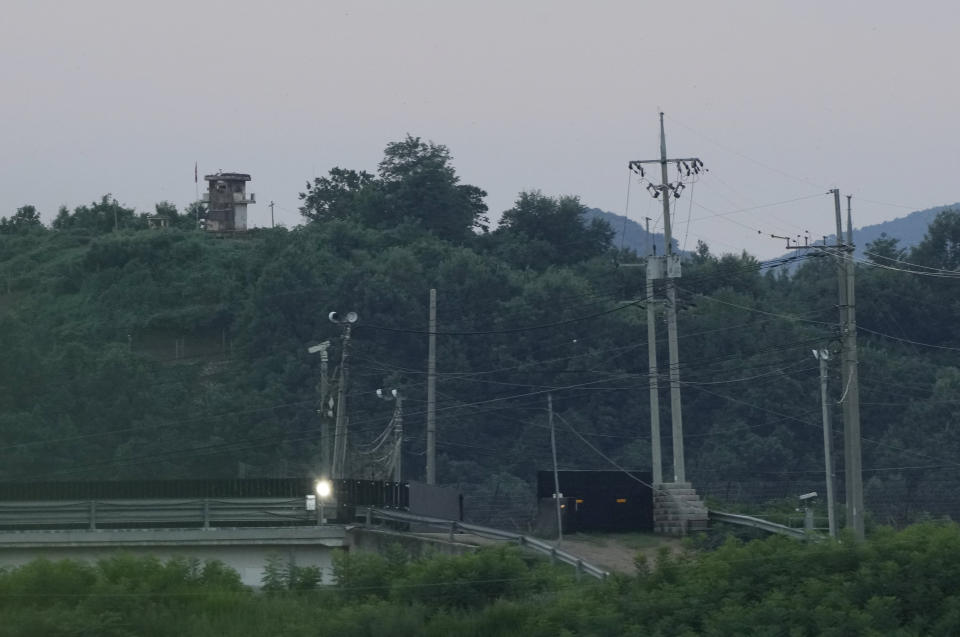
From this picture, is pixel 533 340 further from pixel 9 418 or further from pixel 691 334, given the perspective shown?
pixel 9 418

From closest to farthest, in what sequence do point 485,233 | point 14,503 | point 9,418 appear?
point 14,503 < point 9,418 < point 485,233

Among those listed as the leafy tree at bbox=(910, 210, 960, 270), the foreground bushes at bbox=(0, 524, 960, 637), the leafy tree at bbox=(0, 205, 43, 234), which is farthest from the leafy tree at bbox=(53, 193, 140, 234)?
the foreground bushes at bbox=(0, 524, 960, 637)

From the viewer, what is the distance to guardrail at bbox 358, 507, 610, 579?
36594 millimetres

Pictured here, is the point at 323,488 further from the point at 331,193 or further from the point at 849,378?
the point at 331,193

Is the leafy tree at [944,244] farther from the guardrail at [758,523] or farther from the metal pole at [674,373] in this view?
the guardrail at [758,523]

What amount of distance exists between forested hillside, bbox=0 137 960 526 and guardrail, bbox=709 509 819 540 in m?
24.6

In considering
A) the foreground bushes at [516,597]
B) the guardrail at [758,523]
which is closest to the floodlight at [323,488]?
the foreground bushes at [516,597]

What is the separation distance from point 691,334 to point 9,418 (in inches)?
1469

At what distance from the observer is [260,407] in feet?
281

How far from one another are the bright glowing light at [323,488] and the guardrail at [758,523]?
Result: 10912mm

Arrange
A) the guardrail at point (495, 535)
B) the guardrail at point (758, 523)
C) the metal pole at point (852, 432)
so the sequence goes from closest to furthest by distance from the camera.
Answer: the guardrail at point (495, 535)
the guardrail at point (758, 523)
the metal pole at point (852, 432)

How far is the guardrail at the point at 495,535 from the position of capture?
120 ft

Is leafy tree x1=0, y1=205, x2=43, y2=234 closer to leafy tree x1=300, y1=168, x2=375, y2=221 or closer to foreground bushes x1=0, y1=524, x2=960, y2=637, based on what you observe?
leafy tree x1=300, y1=168, x2=375, y2=221

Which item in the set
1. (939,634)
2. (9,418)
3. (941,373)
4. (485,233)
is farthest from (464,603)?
(485,233)
